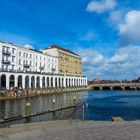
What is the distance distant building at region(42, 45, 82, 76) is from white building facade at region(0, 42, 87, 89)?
19.1 feet

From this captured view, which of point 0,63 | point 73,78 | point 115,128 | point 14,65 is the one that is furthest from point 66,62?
point 115,128

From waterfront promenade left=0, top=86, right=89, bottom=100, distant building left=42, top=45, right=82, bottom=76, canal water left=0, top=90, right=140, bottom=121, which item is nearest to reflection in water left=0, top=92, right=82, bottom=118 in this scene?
canal water left=0, top=90, right=140, bottom=121

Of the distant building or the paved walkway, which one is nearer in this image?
the paved walkway

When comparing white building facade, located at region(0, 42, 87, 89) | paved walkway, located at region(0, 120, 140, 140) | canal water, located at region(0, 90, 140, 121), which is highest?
white building facade, located at region(0, 42, 87, 89)

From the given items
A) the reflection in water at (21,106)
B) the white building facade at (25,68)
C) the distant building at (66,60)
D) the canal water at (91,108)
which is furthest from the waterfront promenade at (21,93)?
the distant building at (66,60)

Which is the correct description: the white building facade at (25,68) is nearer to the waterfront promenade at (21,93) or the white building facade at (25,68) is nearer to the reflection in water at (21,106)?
the waterfront promenade at (21,93)

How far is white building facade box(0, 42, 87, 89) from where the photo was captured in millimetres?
96188

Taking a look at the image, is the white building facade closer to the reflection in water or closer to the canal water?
the reflection in water

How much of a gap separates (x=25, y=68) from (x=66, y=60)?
52.0 m

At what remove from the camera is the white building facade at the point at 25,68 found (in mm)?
96188

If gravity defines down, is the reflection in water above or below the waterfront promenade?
below

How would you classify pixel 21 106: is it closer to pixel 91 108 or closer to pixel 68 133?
pixel 91 108

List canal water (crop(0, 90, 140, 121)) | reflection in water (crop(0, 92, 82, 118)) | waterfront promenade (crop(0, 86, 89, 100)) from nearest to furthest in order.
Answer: canal water (crop(0, 90, 140, 121))
reflection in water (crop(0, 92, 82, 118))
waterfront promenade (crop(0, 86, 89, 100))

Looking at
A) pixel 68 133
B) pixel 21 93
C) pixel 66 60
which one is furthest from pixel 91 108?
pixel 66 60
